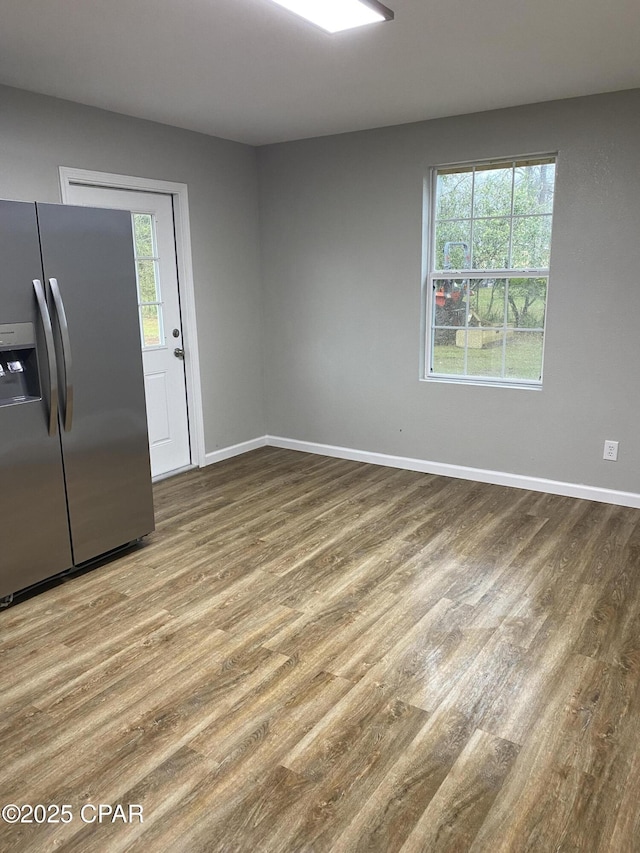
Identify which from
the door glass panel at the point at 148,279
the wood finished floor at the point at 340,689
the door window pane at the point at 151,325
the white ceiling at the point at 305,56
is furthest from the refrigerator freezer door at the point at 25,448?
the door window pane at the point at 151,325

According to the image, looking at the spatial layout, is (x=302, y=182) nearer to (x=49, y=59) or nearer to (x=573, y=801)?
(x=49, y=59)

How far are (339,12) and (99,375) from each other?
193 centimetres

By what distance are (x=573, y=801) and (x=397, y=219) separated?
3793 mm

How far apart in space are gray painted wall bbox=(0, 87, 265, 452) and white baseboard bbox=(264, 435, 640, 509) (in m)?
0.51

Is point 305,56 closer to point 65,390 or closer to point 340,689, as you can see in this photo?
point 65,390

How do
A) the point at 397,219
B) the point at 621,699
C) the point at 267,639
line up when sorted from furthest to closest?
the point at 397,219
the point at 267,639
the point at 621,699

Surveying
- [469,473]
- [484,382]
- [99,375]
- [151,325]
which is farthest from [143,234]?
[469,473]

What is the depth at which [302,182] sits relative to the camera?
5.00 m

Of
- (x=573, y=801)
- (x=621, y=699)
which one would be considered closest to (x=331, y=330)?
(x=621, y=699)

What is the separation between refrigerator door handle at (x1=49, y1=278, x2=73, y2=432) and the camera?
293cm

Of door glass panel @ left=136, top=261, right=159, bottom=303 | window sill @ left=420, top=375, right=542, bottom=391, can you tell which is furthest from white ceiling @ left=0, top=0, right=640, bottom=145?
window sill @ left=420, top=375, right=542, bottom=391

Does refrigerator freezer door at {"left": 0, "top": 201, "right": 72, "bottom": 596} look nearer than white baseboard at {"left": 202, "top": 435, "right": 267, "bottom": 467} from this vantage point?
Yes

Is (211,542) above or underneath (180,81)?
underneath

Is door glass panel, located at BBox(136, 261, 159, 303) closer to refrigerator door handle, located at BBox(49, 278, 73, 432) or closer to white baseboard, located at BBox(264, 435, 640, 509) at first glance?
refrigerator door handle, located at BBox(49, 278, 73, 432)
